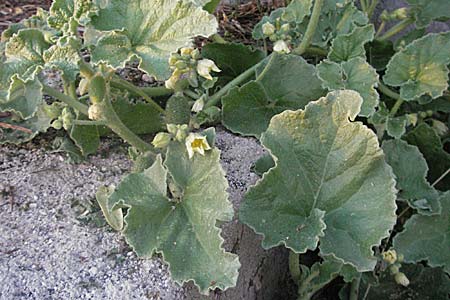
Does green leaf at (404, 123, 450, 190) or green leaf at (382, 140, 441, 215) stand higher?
green leaf at (382, 140, 441, 215)

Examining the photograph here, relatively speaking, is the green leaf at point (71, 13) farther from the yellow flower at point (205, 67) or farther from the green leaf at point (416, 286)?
the green leaf at point (416, 286)

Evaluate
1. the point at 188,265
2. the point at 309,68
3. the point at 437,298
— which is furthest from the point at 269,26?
the point at 437,298

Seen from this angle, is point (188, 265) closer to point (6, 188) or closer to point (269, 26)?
point (6, 188)

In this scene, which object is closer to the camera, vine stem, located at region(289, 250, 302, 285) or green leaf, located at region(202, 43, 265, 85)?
vine stem, located at region(289, 250, 302, 285)

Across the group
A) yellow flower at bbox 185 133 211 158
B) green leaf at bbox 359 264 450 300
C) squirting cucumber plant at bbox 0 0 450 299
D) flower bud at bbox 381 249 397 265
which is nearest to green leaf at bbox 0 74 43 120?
squirting cucumber plant at bbox 0 0 450 299

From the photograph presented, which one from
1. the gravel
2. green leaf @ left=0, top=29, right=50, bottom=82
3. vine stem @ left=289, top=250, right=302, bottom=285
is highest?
green leaf @ left=0, top=29, right=50, bottom=82

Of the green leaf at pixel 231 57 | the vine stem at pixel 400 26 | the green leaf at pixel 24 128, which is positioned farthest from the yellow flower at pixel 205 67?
the vine stem at pixel 400 26

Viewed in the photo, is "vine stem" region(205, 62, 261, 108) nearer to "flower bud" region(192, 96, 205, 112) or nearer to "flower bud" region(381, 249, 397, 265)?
"flower bud" region(192, 96, 205, 112)
